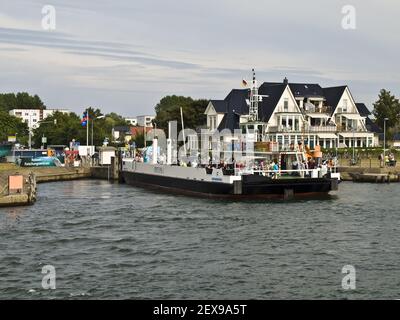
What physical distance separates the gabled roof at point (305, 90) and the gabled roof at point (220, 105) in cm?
760

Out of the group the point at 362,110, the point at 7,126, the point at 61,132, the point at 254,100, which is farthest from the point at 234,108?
the point at 7,126

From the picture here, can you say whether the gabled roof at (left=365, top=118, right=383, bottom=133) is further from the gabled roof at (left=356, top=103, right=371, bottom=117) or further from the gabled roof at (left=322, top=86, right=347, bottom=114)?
the gabled roof at (left=322, top=86, right=347, bottom=114)

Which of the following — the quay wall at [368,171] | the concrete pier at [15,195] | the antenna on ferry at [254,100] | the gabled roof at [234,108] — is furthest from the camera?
the gabled roof at [234,108]

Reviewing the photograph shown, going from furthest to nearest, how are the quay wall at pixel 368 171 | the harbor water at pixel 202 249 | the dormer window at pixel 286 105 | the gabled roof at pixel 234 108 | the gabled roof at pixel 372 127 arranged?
the gabled roof at pixel 372 127
the gabled roof at pixel 234 108
the dormer window at pixel 286 105
the quay wall at pixel 368 171
the harbor water at pixel 202 249

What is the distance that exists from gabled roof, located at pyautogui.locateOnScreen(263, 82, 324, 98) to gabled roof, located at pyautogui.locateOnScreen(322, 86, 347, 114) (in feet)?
4.27

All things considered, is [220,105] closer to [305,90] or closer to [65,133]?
[305,90]

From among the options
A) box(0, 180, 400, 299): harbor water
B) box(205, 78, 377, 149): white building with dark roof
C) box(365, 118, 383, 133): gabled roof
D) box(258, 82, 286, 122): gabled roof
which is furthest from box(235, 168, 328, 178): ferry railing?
box(365, 118, 383, 133): gabled roof

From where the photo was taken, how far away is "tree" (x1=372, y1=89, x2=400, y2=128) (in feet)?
358

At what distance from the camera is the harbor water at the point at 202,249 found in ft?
68.5

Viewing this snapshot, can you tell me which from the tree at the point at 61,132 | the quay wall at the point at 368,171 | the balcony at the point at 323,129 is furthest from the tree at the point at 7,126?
the quay wall at the point at 368,171

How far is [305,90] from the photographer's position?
3880 inches

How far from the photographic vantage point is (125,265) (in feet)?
80.4

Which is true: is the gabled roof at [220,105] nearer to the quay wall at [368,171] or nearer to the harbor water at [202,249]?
the quay wall at [368,171]

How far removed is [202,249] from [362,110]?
83.8 meters
